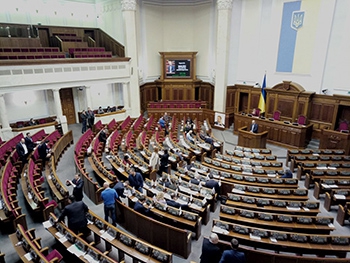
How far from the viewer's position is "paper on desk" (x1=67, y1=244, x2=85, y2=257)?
4212 millimetres

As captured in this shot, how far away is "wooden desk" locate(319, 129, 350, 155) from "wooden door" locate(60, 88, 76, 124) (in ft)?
44.6

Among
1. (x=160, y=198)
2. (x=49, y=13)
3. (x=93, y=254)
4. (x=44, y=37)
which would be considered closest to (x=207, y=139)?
(x=160, y=198)

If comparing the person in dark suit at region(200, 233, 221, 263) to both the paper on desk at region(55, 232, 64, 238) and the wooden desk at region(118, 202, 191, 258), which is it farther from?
the paper on desk at region(55, 232, 64, 238)

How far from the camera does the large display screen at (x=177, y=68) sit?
17.5 meters

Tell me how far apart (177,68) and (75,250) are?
15.0 metres

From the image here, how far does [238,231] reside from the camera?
512 centimetres

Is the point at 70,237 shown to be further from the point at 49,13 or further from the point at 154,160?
the point at 49,13

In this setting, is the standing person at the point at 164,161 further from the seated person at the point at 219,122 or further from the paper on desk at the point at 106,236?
the seated person at the point at 219,122

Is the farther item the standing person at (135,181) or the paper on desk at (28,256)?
the standing person at (135,181)

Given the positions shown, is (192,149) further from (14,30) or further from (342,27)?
(14,30)

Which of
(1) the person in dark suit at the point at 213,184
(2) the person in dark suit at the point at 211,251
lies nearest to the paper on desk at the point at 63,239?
(2) the person in dark suit at the point at 211,251

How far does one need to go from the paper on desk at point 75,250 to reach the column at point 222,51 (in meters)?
13.2

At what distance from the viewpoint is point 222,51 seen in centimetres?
1533

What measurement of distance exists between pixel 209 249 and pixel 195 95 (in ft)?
49.9
